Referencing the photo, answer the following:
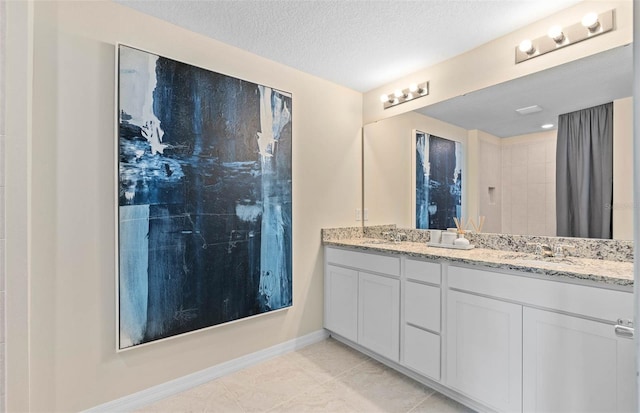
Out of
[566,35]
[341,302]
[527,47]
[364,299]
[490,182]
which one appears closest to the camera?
[566,35]

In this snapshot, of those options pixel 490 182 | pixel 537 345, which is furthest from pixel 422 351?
pixel 490 182

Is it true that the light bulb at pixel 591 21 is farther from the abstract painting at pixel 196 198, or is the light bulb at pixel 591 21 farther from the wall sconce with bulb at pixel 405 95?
the abstract painting at pixel 196 198

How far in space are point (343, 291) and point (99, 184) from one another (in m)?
1.94

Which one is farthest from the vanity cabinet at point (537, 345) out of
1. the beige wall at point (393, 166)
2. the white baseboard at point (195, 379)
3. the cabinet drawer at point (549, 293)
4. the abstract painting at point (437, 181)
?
the white baseboard at point (195, 379)

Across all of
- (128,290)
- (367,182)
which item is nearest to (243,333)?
(128,290)

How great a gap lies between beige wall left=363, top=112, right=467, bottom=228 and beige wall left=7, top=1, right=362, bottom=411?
1704 millimetres

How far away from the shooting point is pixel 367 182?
318 cm

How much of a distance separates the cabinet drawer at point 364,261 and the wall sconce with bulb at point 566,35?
5.32 ft

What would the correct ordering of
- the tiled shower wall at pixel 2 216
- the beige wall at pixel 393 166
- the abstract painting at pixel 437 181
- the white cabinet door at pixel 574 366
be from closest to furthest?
the white cabinet door at pixel 574 366 → the tiled shower wall at pixel 2 216 → the abstract painting at pixel 437 181 → the beige wall at pixel 393 166

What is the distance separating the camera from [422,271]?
82.2 inches

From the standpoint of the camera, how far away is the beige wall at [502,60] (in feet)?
5.67

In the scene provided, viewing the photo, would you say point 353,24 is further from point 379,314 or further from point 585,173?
point 379,314

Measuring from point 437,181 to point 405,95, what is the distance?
0.83 meters

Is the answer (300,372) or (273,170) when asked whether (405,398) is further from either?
(273,170)
